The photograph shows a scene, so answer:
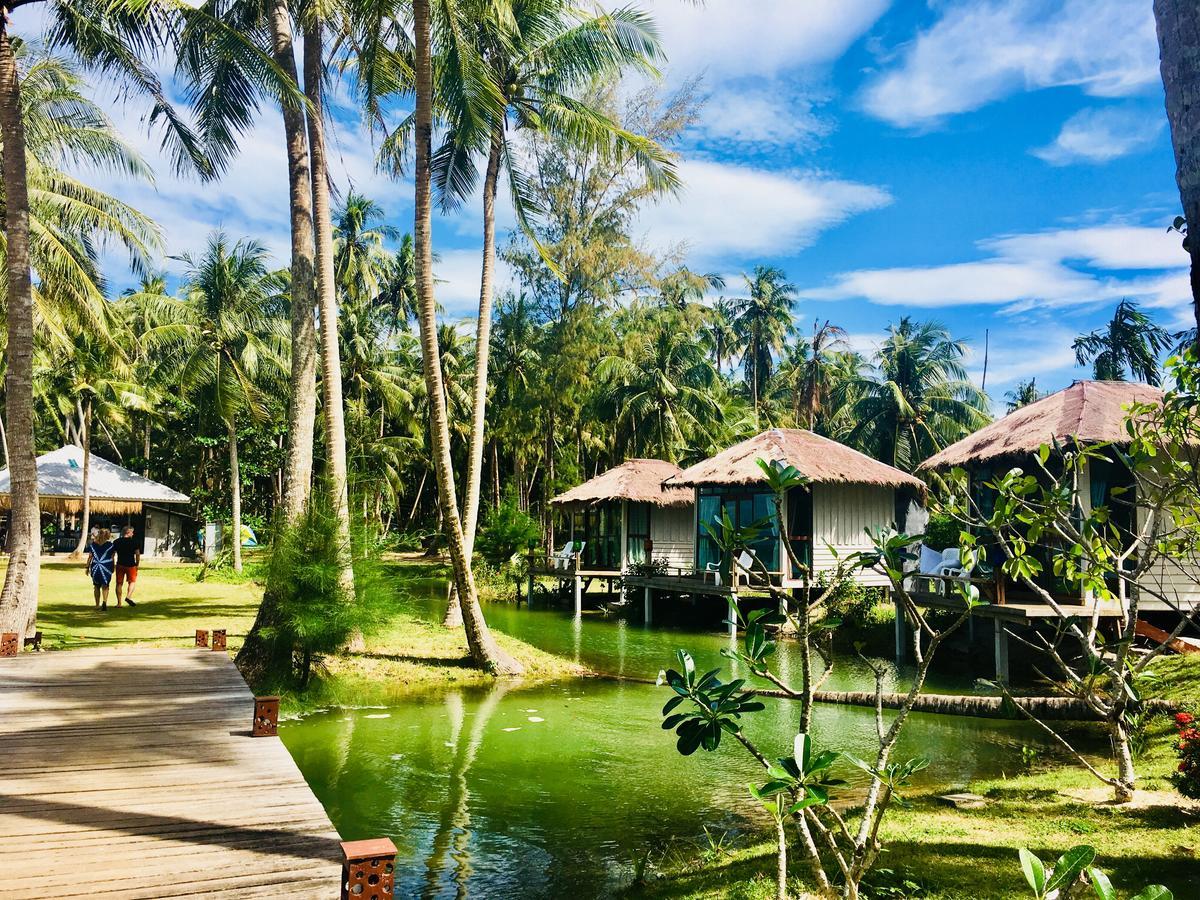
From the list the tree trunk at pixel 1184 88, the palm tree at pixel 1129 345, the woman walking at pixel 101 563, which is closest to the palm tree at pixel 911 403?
the palm tree at pixel 1129 345

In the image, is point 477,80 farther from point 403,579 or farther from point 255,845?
point 255,845

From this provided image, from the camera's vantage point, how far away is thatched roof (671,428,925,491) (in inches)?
744

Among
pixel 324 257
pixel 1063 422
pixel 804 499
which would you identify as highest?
pixel 324 257

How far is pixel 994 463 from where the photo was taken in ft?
49.2

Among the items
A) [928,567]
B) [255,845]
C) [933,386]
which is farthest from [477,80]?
[933,386]

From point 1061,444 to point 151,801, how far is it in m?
12.9

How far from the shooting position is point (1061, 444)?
13109 mm

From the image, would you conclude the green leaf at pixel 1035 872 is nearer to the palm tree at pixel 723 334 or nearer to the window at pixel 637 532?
the window at pixel 637 532

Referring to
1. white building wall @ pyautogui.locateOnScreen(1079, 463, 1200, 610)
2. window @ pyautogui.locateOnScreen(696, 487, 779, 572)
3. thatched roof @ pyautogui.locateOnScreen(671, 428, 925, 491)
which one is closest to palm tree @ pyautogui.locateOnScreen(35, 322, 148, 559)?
thatched roof @ pyautogui.locateOnScreen(671, 428, 925, 491)

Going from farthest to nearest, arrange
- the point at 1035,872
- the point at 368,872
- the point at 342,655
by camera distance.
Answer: the point at 342,655, the point at 368,872, the point at 1035,872

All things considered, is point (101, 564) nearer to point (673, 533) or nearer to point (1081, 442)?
A: point (673, 533)

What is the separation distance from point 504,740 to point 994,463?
1047 centimetres

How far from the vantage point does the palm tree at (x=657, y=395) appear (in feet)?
95.3

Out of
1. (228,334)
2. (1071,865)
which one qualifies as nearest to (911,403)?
(228,334)
